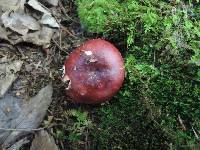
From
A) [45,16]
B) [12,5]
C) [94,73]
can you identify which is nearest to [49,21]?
[45,16]

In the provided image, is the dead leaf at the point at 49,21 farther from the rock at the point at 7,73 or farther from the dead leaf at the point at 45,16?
the rock at the point at 7,73

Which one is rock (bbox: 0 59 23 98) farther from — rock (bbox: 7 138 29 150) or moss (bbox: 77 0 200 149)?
moss (bbox: 77 0 200 149)

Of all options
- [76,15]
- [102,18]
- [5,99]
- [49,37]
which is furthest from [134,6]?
[5,99]

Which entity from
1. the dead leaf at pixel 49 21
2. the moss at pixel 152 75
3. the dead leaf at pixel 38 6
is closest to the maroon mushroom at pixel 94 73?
the moss at pixel 152 75

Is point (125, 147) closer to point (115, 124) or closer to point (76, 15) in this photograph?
point (115, 124)

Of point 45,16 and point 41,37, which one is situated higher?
point 45,16

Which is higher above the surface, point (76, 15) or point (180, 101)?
point (76, 15)

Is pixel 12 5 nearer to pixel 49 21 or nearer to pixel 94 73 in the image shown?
pixel 49 21
